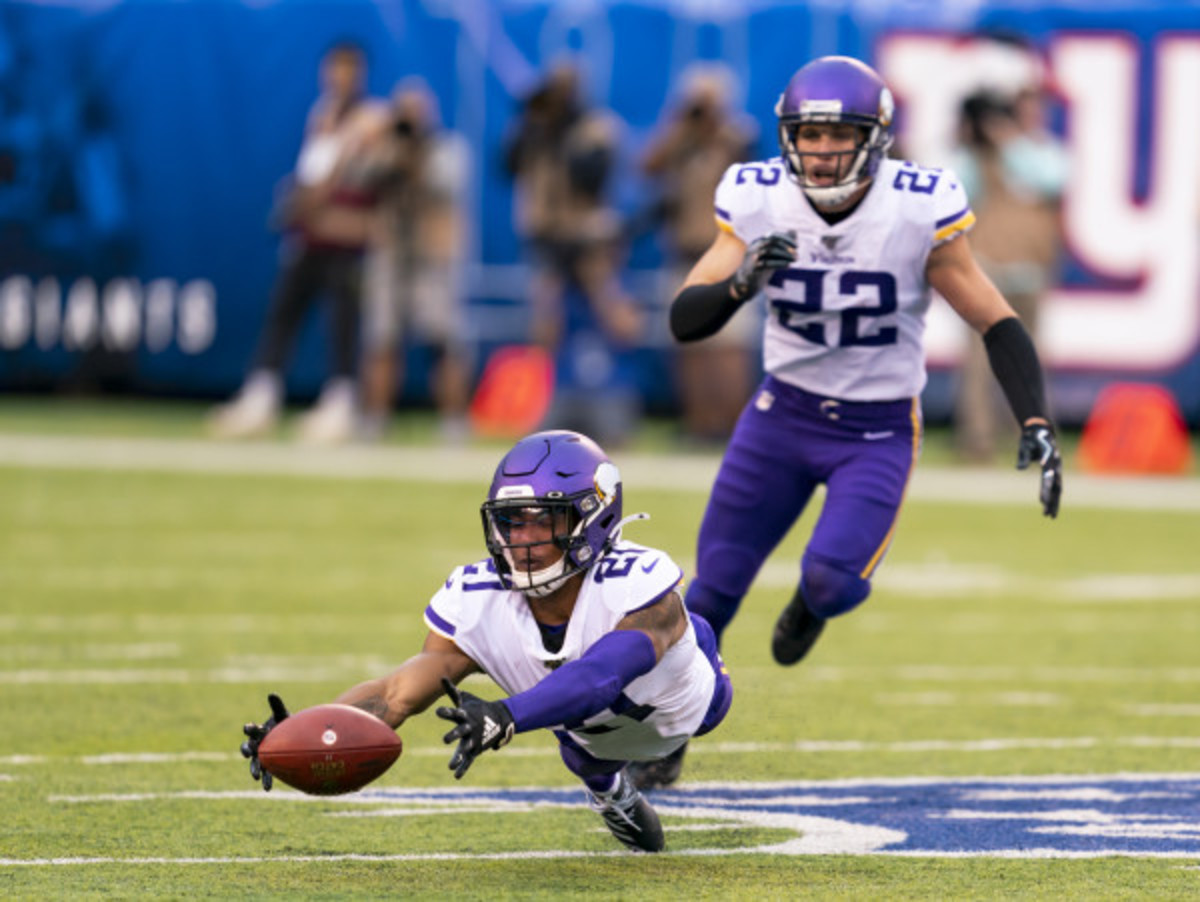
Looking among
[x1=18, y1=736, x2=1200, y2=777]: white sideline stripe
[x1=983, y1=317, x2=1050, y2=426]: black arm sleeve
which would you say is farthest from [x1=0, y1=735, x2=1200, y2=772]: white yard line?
[x1=983, y1=317, x2=1050, y2=426]: black arm sleeve

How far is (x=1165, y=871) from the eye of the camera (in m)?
5.44

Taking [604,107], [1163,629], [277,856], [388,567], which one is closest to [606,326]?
[604,107]

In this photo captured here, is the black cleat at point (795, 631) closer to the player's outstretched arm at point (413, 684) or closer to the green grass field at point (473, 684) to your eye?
the green grass field at point (473, 684)

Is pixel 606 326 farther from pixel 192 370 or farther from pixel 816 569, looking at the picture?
pixel 816 569

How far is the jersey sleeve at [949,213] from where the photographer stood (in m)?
6.68

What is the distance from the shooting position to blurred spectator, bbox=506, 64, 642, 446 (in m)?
16.3

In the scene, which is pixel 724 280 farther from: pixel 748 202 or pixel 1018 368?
pixel 1018 368

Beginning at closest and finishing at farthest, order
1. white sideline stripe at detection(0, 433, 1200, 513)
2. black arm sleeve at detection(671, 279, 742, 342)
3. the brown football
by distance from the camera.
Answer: the brown football → black arm sleeve at detection(671, 279, 742, 342) → white sideline stripe at detection(0, 433, 1200, 513)

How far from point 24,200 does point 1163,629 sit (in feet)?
36.9

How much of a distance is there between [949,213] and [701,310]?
0.72m

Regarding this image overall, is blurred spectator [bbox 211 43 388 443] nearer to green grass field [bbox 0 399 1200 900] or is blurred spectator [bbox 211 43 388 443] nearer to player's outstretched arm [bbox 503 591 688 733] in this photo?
green grass field [bbox 0 399 1200 900]

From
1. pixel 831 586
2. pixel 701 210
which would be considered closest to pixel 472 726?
pixel 831 586

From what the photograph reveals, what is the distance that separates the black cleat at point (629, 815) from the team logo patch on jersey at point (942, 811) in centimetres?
18

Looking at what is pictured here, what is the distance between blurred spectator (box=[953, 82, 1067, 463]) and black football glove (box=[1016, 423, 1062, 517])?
911 cm
